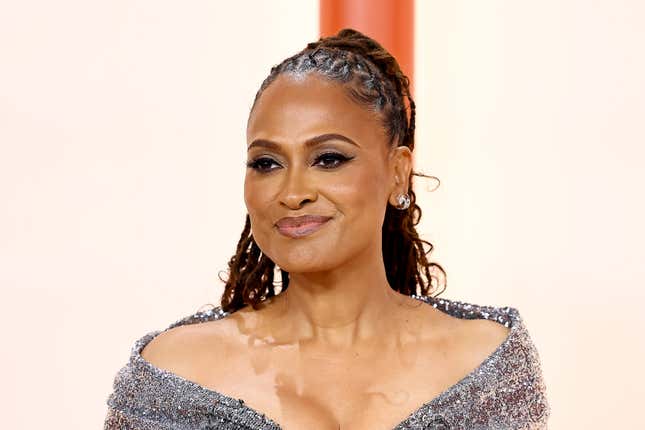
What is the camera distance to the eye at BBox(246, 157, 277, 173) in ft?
7.95

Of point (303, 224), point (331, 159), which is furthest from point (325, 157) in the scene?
point (303, 224)

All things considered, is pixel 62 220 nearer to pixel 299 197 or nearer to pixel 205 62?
pixel 205 62

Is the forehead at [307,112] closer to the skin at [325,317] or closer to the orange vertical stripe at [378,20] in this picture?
the skin at [325,317]

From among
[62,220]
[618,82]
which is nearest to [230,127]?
[62,220]

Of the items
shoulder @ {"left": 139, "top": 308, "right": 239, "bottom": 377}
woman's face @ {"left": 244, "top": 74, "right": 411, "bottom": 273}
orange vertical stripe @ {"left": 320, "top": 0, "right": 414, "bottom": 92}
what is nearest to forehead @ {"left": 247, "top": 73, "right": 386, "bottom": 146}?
woman's face @ {"left": 244, "top": 74, "right": 411, "bottom": 273}

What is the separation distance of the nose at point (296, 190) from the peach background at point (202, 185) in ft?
3.64

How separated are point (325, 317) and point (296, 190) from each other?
0.85 feet

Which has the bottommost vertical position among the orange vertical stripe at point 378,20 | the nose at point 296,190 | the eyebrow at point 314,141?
the nose at point 296,190

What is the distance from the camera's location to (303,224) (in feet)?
7.76

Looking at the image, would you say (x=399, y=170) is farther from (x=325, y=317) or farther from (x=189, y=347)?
(x=189, y=347)

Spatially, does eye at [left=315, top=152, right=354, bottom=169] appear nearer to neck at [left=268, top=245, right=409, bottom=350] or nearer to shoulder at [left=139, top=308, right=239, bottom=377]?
neck at [left=268, top=245, right=409, bottom=350]

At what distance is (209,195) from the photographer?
3.47m

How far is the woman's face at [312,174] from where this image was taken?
2367 mm

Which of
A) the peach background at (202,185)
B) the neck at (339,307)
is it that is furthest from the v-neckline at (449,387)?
the peach background at (202,185)
